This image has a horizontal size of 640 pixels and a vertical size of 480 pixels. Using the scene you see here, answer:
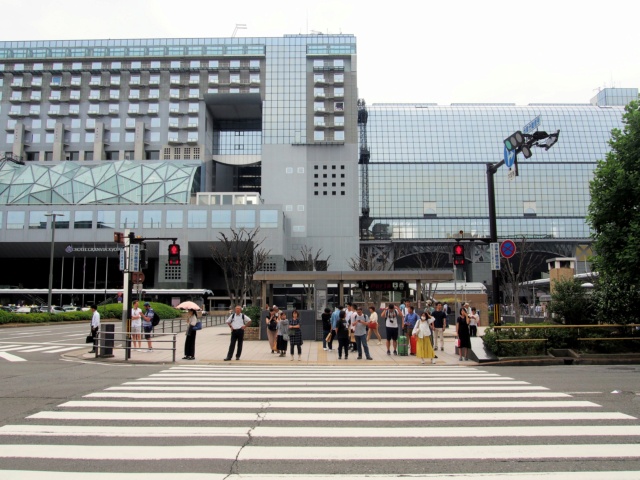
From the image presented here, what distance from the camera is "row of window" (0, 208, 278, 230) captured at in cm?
8044

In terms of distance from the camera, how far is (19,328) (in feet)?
123

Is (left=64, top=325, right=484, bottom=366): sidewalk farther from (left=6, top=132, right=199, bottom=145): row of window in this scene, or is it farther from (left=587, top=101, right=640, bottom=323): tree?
(left=6, top=132, right=199, bottom=145): row of window

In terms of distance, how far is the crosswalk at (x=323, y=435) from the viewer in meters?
5.81

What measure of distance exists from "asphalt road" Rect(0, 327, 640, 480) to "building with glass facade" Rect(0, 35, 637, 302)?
77.3 meters

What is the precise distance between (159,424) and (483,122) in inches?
4037

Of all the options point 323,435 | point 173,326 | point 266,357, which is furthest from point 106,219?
point 323,435

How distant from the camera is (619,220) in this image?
19422 millimetres

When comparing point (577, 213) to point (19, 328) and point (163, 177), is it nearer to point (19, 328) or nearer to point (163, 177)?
point (163, 177)

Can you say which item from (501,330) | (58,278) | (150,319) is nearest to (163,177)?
(58,278)

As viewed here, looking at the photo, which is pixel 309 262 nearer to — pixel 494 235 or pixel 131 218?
pixel 131 218

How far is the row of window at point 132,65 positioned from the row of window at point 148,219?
30.8m

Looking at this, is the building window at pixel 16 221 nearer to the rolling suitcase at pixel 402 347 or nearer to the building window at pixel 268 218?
the building window at pixel 268 218

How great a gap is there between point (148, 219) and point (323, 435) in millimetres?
77775

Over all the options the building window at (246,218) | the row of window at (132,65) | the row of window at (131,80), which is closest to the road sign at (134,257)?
the building window at (246,218)
